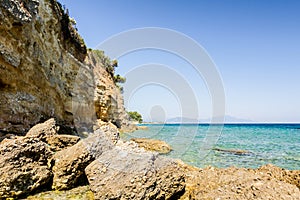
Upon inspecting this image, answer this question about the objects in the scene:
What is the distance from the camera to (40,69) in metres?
10.5

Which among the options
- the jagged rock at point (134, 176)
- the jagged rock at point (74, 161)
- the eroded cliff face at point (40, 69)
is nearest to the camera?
the jagged rock at point (134, 176)

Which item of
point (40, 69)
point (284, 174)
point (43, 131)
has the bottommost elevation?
point (284, 174)

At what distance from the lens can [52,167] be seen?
5.12 meters

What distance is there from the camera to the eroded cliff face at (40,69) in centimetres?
811

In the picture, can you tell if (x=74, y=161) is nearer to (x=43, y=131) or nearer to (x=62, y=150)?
(x=62, y=150)

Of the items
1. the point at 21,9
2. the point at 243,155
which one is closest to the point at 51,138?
the point at 21,9

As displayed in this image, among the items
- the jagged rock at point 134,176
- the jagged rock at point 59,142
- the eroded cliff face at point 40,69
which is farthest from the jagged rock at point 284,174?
the eroded cliff face at point 40,69

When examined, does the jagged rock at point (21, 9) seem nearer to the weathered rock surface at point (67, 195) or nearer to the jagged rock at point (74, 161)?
the jagged rock at point (74, 161)

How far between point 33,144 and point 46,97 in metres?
6.96

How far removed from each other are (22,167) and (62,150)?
146 centimetres

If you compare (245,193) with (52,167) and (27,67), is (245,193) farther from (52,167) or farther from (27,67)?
(27,67)

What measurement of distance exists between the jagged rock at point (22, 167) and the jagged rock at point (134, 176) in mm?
1170

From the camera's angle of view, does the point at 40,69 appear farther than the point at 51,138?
Yes

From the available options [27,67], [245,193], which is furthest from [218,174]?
[27,67]
